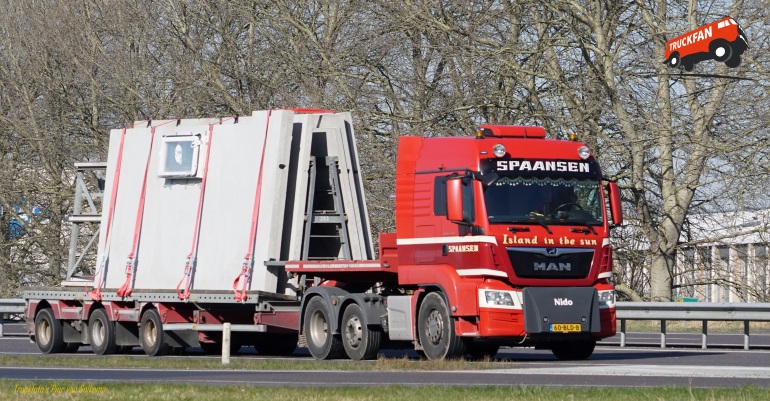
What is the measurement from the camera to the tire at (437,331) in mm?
19031

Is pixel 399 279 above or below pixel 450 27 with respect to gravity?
below

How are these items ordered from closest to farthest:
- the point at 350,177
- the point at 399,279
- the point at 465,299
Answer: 1. the point at 465,299
2. the point at 399,279
3. the point at 350,177

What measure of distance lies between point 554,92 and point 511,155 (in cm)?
1206

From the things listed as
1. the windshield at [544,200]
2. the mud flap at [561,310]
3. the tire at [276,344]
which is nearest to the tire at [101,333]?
the tire at [276,344]

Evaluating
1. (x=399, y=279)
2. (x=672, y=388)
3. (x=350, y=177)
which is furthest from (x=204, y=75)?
(x=672, y=388)

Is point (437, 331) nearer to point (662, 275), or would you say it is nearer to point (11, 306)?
point (662, 275)

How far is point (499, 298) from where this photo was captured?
1880 centimetres

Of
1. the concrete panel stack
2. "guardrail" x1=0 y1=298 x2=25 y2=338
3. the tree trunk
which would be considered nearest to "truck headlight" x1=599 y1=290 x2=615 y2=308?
the concrete panel stack

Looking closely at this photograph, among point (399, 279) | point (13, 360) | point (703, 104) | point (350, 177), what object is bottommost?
point (13, 360)

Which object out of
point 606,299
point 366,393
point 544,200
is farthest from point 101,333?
point 366,393

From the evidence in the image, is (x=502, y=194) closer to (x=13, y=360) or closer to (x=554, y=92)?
(x=13, y=360)

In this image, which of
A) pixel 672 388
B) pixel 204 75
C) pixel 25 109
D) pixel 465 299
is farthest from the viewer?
pixel 25 109

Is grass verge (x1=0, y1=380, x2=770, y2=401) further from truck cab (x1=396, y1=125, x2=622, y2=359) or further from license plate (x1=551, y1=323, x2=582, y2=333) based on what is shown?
license plate (x1=551, y1=323, x2=582, y2=333)

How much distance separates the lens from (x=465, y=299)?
18.8 metres
